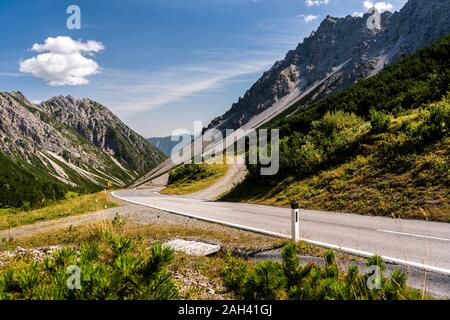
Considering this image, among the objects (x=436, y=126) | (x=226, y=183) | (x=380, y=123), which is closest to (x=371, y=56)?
(x=226, y=183)

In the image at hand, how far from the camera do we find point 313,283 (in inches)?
193

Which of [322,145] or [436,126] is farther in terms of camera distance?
[322,145]

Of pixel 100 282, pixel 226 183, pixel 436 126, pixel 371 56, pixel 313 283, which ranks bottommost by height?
pixel 226 183

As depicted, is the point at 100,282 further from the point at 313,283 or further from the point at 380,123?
the point at 380,123

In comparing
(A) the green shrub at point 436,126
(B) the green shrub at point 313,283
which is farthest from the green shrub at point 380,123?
(B) the green shrub at point 313,283

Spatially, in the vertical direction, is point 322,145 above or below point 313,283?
above

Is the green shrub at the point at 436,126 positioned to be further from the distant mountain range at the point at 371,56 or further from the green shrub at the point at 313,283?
the distant mountain range at the point at 371,56

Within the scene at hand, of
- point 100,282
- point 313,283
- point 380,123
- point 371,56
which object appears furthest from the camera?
point 371,56

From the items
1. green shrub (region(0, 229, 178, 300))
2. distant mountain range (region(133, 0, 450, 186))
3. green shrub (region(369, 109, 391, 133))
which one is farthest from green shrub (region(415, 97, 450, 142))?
distant mountain range (region(133, 0, 450, 186))

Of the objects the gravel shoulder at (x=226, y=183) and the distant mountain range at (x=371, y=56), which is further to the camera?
the distant mountain range at (x=371, y=56)

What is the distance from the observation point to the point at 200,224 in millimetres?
14250

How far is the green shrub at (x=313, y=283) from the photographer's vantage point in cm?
413
